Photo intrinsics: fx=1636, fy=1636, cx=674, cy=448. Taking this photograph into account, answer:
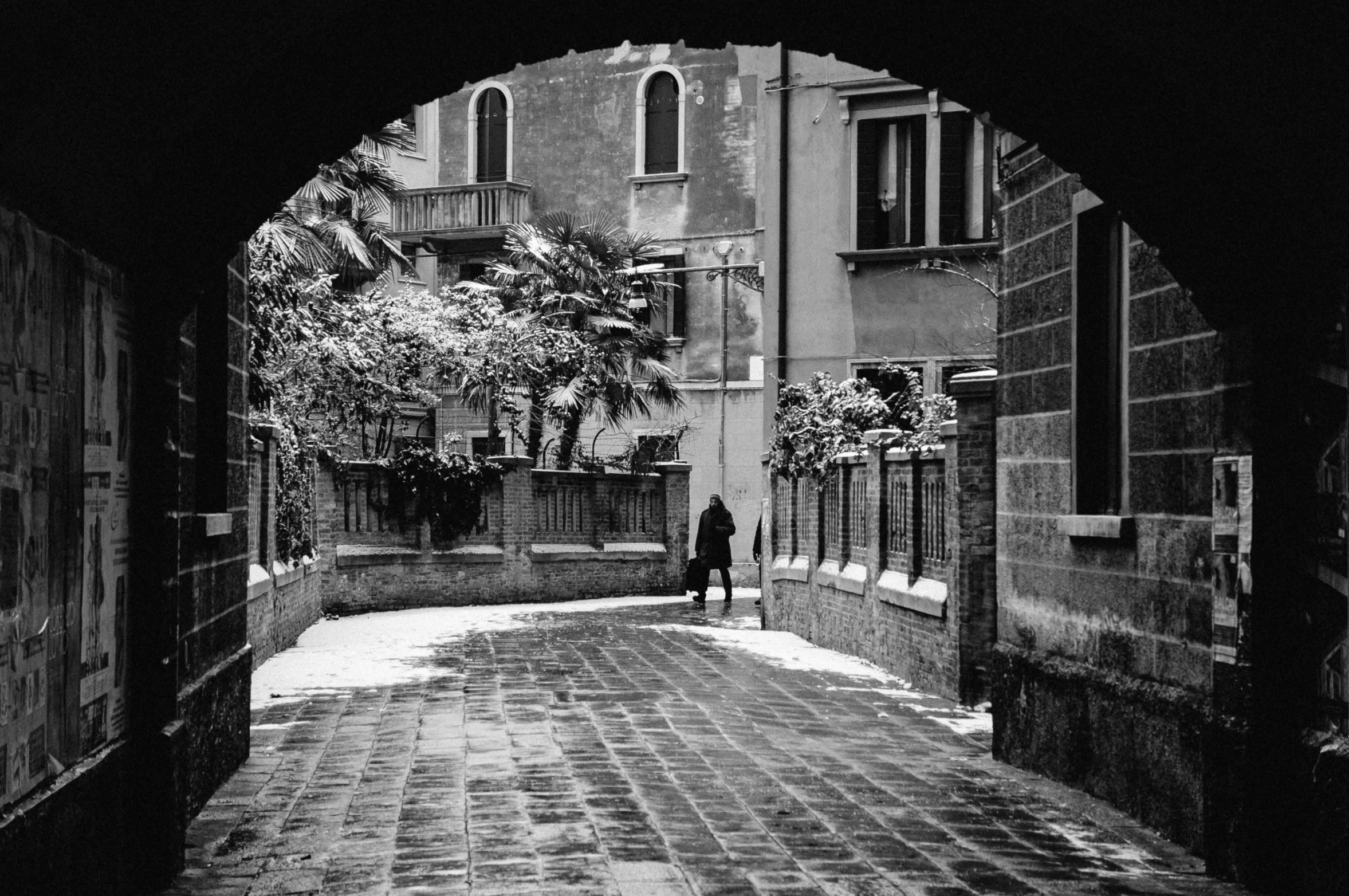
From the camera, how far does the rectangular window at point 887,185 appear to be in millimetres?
25719

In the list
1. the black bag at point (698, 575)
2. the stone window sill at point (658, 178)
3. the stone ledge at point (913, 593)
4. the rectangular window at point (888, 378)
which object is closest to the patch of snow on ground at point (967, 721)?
the stone ledge at point (913, 593)

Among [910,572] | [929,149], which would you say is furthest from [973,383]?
[929,149]

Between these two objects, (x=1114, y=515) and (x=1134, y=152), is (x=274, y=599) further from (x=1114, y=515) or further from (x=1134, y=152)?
(x=1134, y=152)

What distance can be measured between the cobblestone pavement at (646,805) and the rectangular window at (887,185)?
13.0 metres

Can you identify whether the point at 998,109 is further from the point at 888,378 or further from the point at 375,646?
the point at 888,378

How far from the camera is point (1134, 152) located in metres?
7.59

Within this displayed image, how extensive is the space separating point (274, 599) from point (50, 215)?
12730 millimetres

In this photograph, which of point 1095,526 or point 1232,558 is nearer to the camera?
point 1232,558

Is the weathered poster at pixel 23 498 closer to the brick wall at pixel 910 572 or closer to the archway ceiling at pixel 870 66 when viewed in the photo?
the archway ceiling at pixel 870 66

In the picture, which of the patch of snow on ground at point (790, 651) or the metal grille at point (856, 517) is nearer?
the patch of snow on ground at point (790, 651)

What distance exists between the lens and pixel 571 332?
100ft

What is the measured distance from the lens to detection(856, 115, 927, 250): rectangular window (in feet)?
84.4

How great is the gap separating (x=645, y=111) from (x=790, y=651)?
22742 mm

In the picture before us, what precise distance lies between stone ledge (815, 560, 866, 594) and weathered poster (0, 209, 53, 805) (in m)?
12.5
